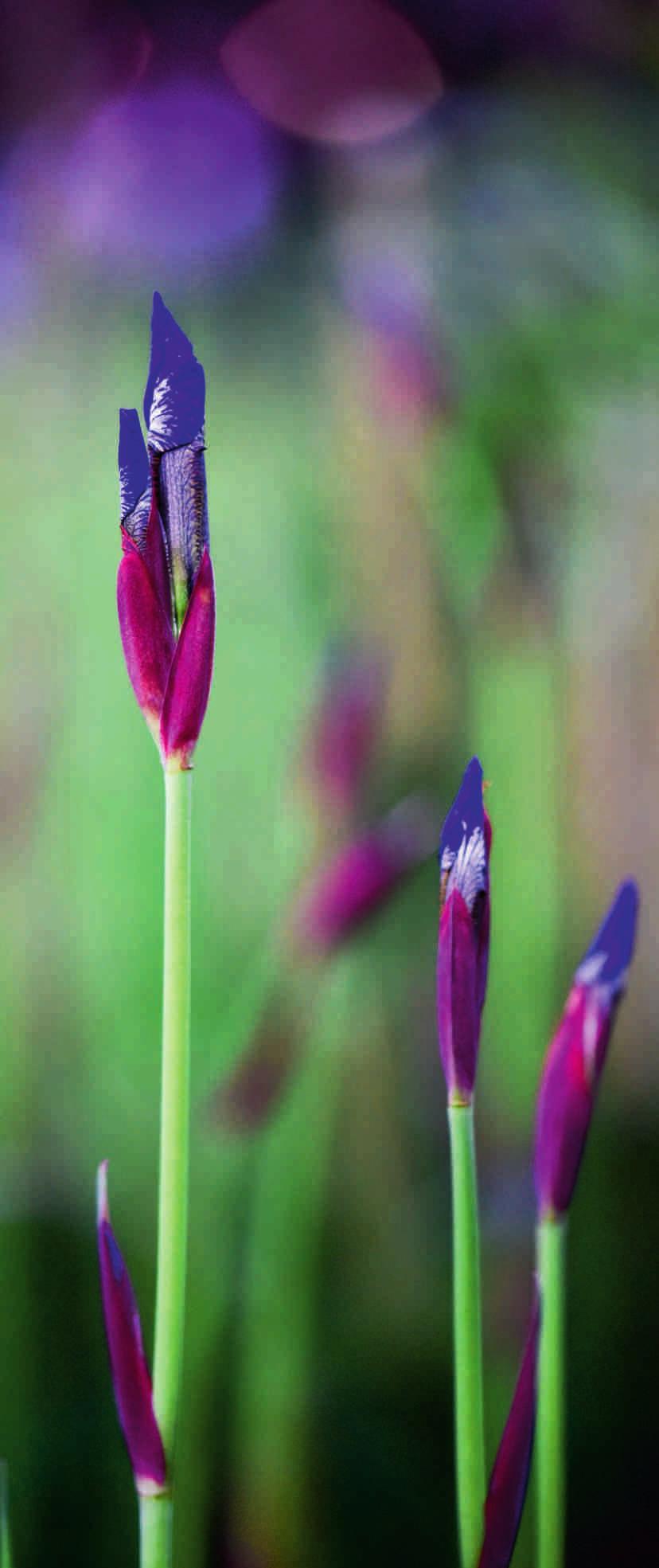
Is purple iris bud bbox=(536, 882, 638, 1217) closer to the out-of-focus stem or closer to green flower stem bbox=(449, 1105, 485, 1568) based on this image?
green flower stem bbox=(449, 1105, 485, 1568)

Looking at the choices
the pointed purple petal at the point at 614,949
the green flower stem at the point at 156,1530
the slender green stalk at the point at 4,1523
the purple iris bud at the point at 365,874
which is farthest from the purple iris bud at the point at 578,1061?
the slender green stalk at the point at 4,1523

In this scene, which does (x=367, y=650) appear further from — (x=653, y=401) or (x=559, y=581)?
(x=653, y=401)

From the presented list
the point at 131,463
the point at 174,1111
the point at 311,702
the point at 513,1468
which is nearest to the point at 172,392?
the point at 131,463

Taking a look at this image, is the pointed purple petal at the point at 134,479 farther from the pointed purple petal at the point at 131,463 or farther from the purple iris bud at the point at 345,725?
the purple iris bud at the point at 345,725

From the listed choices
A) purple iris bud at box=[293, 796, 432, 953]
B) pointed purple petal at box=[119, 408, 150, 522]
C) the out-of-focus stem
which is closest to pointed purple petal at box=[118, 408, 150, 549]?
pointed purple petal at box=[119, 408, 150, 522]

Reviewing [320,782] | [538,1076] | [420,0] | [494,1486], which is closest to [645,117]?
[420,0]

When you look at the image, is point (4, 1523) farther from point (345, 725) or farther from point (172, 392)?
point (172, 392)
